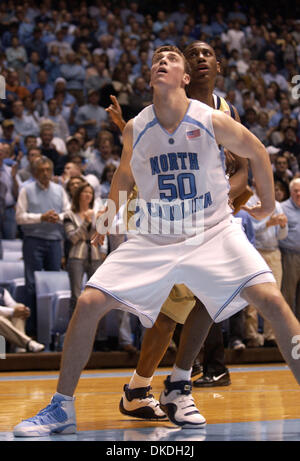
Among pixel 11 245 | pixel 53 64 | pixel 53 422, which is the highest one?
pixel 53 64

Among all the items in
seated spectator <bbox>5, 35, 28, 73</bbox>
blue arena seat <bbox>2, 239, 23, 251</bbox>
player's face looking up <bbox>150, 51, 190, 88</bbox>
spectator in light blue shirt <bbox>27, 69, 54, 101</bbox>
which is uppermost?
seated spectator <bbox>5, 35, 28, 73</bbox>

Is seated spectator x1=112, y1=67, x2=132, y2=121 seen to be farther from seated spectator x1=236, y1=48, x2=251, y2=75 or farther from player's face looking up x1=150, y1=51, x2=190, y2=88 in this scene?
player's face looking up x1=150, y1=51, x2=190, y2=88

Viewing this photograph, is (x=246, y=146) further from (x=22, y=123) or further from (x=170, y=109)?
(x=22, y=123)

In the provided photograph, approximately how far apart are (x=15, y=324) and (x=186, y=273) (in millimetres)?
3962

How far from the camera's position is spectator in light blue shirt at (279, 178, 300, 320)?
8109mm

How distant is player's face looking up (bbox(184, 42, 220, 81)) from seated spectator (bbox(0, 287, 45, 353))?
10.3ft

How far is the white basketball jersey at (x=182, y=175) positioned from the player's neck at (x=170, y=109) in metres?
0.03

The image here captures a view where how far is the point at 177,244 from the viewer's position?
3516 millimetres

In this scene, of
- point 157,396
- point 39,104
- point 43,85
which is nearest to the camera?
point 157,396

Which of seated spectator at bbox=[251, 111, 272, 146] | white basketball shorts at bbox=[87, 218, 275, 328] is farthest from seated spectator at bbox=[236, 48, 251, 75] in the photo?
white basketball shorts at bbox=[87, 218, 275, 328]

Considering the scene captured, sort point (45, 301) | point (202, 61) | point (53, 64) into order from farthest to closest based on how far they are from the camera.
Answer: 1. point (53, 64)
2. point (45, 301)
3. point (202, 61)

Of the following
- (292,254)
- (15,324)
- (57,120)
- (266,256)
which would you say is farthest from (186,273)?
(57,120)

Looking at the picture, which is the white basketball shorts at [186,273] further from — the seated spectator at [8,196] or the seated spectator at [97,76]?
the seated spectator at [97,76]
